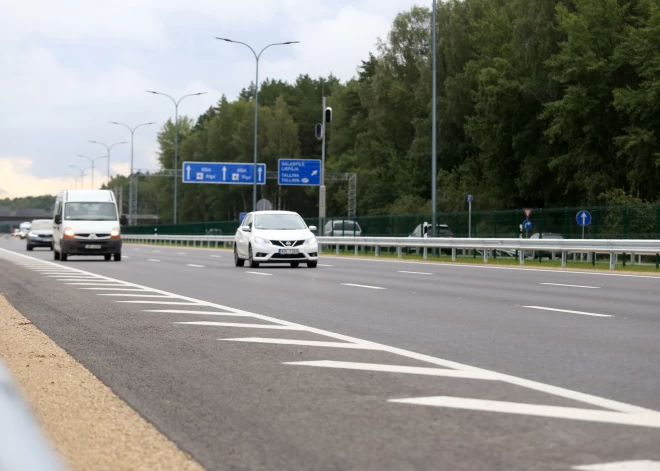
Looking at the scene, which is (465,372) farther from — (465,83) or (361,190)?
(361,190)

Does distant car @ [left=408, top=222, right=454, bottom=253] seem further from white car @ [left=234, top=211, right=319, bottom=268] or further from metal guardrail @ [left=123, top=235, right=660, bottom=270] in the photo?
white car @ [left=234, top=211, right=319, bottom=268]

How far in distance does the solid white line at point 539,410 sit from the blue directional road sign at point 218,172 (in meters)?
69.6

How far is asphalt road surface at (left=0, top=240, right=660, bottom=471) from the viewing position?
17.4 ft

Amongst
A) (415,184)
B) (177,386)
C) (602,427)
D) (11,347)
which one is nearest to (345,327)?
(11,347)

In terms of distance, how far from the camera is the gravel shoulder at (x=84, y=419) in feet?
16.6

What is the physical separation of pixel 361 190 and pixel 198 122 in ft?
246

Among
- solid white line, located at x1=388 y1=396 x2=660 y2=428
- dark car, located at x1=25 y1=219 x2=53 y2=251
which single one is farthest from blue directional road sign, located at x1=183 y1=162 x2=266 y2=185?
solid white line, located at x1=388 y1=396 x2=660 y2=428

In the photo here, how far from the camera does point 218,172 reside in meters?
77.6

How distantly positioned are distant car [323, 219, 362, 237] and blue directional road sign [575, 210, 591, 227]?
20.4 meters

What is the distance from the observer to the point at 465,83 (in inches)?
3061

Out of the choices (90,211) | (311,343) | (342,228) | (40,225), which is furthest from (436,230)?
(311,343)

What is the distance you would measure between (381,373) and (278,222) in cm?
2335

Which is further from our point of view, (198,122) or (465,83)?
(198,122)

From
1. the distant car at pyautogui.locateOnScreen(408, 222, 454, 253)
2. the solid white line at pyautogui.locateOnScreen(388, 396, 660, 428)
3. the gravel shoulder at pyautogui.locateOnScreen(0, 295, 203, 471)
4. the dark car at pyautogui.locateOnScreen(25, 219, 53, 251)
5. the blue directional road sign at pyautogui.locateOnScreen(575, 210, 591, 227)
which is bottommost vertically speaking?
the gravel shoulder at pyautogui.locateOnScreen(0, 295, 203, 471)
